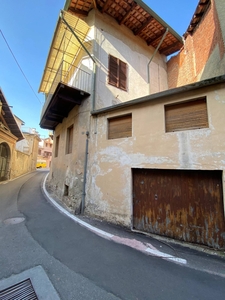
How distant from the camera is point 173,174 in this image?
4359 millimetres

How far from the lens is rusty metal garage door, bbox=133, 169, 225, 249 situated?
12.3 feet

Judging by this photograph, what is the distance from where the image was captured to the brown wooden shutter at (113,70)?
25.0 feet

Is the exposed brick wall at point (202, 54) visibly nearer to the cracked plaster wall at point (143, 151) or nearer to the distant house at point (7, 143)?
the cracked plaster wall at point (143, 151)

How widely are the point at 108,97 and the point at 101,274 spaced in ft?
22.3

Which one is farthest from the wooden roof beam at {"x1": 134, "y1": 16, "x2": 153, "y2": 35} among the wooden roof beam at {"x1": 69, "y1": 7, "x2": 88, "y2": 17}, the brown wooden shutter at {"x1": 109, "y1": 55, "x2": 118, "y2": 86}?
the wooden roof beam at {"x1": 69, "y1": 7, "x2": 88, "y2": 17}

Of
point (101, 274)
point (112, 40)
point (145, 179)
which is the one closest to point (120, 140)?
point (145, 179)

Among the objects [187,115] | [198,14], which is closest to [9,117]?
[187,115]

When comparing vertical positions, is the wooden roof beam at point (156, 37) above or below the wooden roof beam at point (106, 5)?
above

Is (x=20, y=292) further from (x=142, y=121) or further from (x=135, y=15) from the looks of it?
(x=135, y=15)

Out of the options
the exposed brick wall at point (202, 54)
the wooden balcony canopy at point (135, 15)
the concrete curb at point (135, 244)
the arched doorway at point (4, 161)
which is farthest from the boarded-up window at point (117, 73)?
the arched doorway at point (4, 161)

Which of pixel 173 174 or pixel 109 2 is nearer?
pixel 173 174

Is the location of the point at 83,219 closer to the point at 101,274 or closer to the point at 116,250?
the point at 116,250

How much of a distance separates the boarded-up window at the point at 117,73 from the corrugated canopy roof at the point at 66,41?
1.68 m

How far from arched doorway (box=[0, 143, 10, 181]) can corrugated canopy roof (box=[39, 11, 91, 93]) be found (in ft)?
30.5
